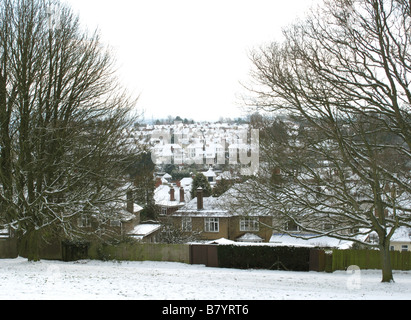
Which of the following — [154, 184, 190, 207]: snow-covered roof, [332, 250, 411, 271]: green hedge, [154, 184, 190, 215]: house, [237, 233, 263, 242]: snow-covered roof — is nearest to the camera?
[332, 250, 411, 271]: green hedge

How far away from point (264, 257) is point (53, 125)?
1323 centimetres

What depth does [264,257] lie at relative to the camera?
2364 centimetres

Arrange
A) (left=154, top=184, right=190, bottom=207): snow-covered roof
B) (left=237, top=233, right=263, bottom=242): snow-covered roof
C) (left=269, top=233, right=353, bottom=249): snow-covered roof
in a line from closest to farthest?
(left=269, top=233, right=353, bottom=249): snow-covered roof → (left=237, top=233, right=263, bottom=242): snow-covered roof → (left=154, top=184, right=190, bottom=207): snow-covered roof

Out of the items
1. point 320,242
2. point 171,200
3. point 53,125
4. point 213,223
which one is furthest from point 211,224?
point 53,125

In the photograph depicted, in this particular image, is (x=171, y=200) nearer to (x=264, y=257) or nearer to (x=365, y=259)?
(x=264, y=257)

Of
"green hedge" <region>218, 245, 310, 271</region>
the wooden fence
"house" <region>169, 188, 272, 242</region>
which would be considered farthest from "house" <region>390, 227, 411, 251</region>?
"green hedge" <region>218, 245, 310, 271</region>

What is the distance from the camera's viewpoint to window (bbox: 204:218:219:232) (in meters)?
36.2

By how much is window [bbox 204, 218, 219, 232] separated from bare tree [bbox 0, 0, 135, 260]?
17407mm

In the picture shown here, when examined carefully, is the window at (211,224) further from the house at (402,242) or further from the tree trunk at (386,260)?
the tree trunk at (386,260)

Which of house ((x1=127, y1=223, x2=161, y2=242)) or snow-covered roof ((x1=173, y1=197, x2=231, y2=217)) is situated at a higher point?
snow-covered roof ((x1=173, y1=197, x2=231, y2=217))

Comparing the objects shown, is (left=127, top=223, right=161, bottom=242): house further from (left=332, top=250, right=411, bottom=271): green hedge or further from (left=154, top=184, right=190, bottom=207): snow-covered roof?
(left=332, top=250, right=411, bottom=271): green hedge

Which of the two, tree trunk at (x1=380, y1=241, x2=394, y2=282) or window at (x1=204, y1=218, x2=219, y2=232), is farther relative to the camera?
window at (x1=204, y1=218, x2=219, y2=232)

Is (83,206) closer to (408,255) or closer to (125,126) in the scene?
(125,126)
